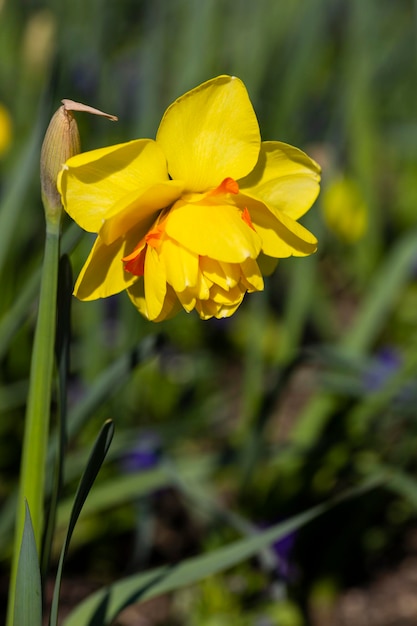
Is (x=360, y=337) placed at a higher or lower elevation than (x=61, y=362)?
lower

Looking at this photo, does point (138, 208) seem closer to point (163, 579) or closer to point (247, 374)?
point (163, 579)

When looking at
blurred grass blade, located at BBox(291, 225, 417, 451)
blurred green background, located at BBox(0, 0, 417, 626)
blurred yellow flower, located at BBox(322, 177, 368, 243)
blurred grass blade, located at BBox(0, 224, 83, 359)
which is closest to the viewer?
blurred grass blade, located at BBox(0, 224, 83, 359)

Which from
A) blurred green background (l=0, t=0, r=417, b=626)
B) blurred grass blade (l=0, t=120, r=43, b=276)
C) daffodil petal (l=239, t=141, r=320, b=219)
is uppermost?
daffodil petal (l=239, t=141, r=320, b=219)

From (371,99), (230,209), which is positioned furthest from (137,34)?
(230,209)

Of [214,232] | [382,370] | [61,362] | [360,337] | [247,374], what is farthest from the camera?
[247,374]

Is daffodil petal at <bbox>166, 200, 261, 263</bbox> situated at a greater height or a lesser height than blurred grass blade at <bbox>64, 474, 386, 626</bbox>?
greater

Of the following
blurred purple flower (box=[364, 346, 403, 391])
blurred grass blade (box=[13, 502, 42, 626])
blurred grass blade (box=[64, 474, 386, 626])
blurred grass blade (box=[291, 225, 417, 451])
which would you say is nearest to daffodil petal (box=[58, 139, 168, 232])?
blurred grass blade (box=[13, 502, 42, 626])

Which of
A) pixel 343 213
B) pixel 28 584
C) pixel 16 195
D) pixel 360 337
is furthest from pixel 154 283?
pixel 343 213

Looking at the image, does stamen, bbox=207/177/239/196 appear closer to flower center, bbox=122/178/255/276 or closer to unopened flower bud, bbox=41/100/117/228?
flower center, bbox=122/178/255/276
